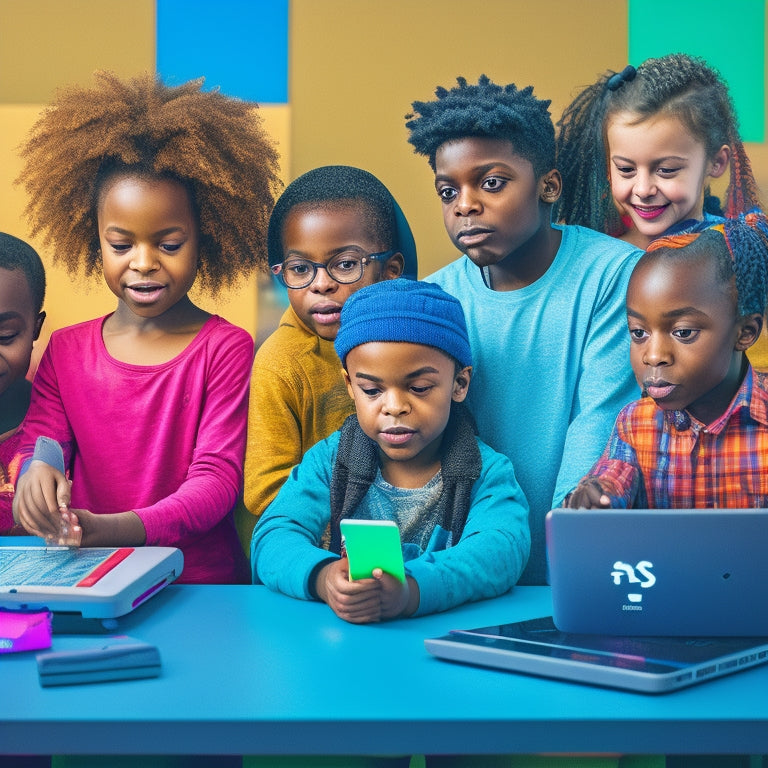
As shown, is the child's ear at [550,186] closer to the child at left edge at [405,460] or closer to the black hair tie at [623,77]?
the black hair tie at [623,77]

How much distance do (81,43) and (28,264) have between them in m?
0.49

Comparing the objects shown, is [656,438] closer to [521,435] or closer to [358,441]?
[521,435]

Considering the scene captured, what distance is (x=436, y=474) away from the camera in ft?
5.75

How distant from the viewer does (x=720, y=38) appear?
2.07 metres

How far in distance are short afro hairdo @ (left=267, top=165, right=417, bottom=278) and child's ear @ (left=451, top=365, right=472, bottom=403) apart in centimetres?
35

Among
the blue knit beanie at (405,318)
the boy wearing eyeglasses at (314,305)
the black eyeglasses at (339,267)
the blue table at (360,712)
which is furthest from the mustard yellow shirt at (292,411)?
the blue table at (360,712)

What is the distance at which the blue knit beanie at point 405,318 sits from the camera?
1.69m

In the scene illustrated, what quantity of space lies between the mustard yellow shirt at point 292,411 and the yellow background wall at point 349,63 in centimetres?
19

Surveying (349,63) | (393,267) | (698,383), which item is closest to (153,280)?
(393,267)

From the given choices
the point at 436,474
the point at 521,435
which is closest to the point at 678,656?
the point at 436,474

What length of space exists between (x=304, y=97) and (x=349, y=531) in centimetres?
121

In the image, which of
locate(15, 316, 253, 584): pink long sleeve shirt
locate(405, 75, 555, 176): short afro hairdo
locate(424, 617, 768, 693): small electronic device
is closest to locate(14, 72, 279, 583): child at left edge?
locate(15, 316, 253, 584): pink long sleeve shirt

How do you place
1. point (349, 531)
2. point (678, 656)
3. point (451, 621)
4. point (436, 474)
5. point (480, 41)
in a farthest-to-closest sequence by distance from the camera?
point (480, 41) → point (436, 474) → point (451, 621) → point (349, 531) → point (678, 656)

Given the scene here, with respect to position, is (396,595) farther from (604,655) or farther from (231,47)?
(231,47)
